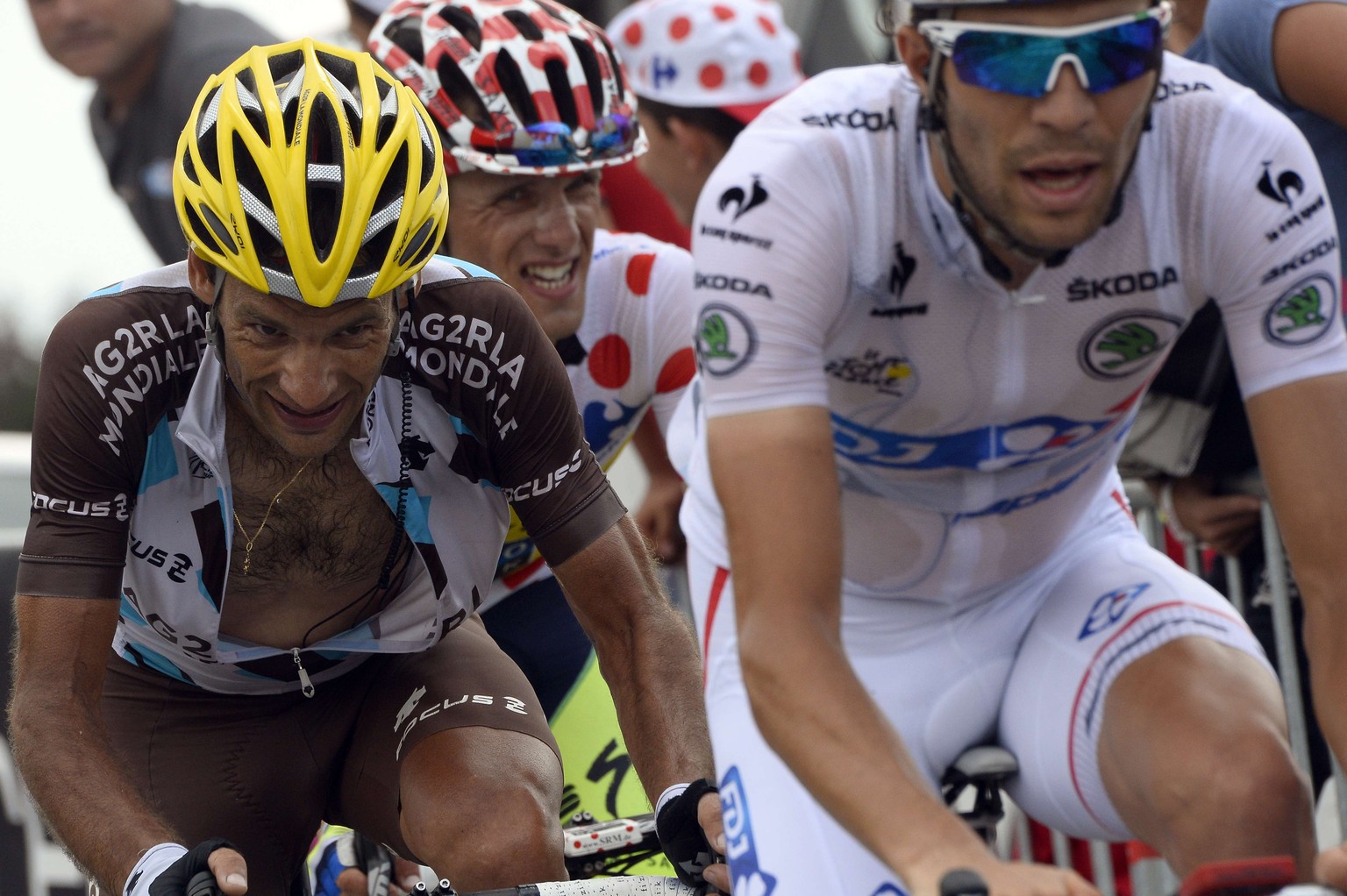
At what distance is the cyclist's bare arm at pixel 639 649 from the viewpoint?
3527 millimetres

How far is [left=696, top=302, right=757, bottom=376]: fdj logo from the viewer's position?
2.64 meters

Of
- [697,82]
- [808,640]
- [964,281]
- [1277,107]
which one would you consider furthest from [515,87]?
[808,640]

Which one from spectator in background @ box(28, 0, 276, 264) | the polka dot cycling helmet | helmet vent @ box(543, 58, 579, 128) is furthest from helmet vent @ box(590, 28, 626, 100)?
spectator in background @ box(28, 0, 276, 264)

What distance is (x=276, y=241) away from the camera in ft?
11.1

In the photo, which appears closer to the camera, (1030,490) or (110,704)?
(1030,490)

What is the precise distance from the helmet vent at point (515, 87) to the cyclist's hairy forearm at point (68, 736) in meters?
2.03

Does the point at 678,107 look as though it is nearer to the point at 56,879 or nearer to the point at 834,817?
the point at 56,879

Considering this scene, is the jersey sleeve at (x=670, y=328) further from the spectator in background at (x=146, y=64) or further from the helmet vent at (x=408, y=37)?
the spectator in background at (x=146, y=64)

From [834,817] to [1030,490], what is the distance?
0.92 metres


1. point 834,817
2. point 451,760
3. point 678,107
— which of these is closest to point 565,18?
point 678,107

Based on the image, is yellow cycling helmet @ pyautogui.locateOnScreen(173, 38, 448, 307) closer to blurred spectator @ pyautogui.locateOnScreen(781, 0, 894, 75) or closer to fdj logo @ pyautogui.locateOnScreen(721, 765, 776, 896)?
fdj logo @ pyautogui.locateOnScreen(721, 765, 776, 896)

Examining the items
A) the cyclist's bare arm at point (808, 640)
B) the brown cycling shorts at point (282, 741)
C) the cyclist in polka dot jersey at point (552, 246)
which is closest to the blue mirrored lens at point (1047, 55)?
the cyclist's bare arm at point (808, 640)

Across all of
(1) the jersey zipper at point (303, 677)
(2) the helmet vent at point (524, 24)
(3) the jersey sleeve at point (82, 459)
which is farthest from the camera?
(2) the helmet vent at point (524, 24)

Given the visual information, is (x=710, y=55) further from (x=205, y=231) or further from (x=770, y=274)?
(x=770, y=274)
